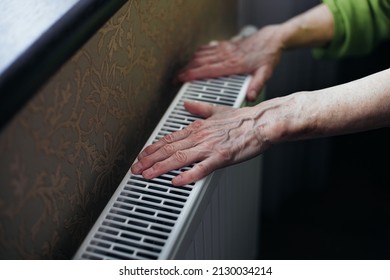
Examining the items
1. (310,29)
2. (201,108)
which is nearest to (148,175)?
(201,108)

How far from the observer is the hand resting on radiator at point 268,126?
0.72m

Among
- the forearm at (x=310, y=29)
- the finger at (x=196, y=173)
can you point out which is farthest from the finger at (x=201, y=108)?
the forearm at (x=310, y=29)

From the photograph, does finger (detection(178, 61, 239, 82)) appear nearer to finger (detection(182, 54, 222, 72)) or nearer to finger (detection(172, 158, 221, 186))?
finger (detection(182, 54, 222, 72))

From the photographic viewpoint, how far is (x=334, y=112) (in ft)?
2.42

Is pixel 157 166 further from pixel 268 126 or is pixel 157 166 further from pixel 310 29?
pixel 310 29

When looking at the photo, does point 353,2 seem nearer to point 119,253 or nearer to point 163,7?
point 163,7

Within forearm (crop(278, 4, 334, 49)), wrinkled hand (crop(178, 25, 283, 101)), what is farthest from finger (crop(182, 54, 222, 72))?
forearm (crop(278, 4, 334, 49))

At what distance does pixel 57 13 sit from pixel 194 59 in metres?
0.37

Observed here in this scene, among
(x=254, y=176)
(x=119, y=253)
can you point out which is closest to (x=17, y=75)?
(x=119, y=253)

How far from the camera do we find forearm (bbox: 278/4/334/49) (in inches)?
36.8

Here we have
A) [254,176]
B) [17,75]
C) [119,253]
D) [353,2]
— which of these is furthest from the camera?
[254,176]

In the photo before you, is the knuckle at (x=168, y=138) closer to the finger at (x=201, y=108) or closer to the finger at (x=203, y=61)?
the finger at (x=201, y=108)

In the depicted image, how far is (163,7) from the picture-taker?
80 cm

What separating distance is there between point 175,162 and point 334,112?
0.23 meters
